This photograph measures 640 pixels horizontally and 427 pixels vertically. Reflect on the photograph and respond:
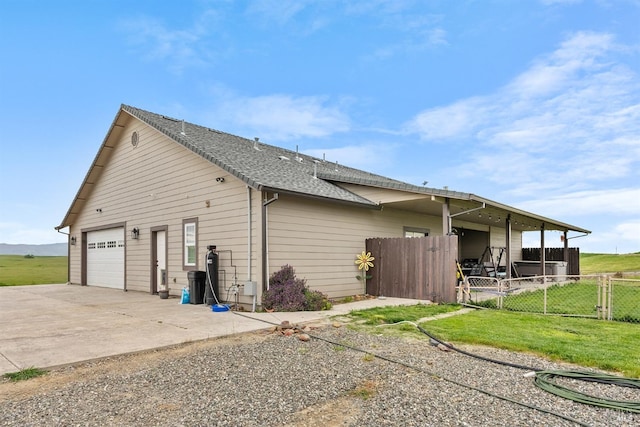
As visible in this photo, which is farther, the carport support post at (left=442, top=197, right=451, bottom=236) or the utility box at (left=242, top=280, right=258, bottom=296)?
the carport support post at (left=442, top=197, right=451, bottom=236)

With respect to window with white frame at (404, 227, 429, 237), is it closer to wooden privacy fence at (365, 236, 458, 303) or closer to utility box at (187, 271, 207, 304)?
wooden privacy fence at (365, 236, 458, 303)

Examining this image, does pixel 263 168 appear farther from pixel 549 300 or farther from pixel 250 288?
pixel 549 300

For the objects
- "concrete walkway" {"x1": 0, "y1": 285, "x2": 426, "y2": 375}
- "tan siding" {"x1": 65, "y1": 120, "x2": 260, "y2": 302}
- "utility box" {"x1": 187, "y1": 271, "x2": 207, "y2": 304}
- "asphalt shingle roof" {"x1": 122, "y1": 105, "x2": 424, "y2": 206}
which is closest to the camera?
"concrete walkway" {"x1": 0, "y1": 285, "x2": 426, "y2": 375}

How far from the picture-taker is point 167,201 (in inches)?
465

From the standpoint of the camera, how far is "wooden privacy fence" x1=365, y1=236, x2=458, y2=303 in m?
9.59

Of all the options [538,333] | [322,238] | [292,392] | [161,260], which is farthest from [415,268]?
[161,260]

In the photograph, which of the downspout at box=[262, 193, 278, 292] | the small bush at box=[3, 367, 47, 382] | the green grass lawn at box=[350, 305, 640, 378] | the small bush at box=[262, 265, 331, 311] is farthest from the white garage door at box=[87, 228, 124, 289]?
the small bush at box=[3, 367, 47, 382]

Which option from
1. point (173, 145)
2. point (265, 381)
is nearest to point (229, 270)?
point (173, 145)

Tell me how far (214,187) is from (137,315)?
→ 11.7 ft

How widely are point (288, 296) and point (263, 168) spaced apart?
147 inches

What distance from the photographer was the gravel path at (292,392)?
3145mm

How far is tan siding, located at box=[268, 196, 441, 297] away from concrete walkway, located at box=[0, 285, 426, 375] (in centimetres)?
101

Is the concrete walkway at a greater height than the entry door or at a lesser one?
lesser

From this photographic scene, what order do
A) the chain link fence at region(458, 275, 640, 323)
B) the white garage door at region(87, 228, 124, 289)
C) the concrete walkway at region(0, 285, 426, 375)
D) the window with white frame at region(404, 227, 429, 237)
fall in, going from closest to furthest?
the concrete walkway at region(0, 285, 426, 375) < the chain link fence at region(458, 275, 640, 323) < the window with white frame at region(404, 227, 429, 237) < the white garage door at region(87, 228, 124, 289)
